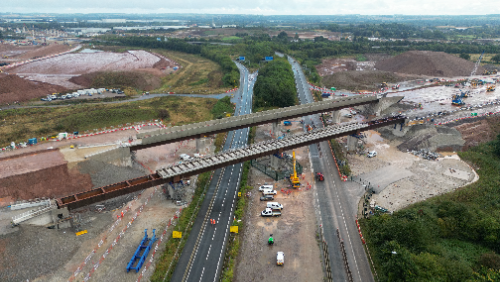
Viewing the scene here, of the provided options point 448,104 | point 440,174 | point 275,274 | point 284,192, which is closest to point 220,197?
point 284,192

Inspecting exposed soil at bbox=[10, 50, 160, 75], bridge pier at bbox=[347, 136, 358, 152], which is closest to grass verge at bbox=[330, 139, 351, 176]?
bridge pier at bbox=[347, 136, 358, 152]

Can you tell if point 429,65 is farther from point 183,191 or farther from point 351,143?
point 183,191

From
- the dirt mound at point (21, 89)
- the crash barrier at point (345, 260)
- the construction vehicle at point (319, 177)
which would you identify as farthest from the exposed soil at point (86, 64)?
the crash barrier at point (345, 260)

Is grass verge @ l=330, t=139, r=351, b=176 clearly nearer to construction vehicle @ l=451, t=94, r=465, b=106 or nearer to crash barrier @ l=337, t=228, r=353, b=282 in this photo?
crash barrier @ l=337, t=228, r=353, b=282

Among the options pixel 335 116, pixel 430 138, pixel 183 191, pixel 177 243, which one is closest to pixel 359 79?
pixel 335 116

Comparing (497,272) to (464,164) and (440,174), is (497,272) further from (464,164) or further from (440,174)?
(464,164)
